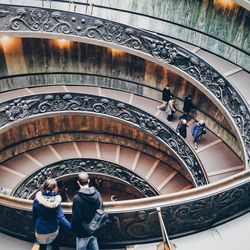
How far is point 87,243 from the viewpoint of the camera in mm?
5363

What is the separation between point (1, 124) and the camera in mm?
14734

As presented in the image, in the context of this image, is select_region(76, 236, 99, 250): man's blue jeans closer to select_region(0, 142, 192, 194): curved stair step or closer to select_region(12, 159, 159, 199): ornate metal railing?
select_region(0, 142, 192, 194): curved stair step

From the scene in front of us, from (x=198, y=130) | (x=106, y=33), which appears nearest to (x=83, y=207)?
(x=198, y=130)

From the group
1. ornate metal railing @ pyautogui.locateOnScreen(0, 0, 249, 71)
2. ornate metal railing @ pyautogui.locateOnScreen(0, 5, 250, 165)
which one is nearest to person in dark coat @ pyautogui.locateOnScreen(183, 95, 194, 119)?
ornate metal railing @ pyautogui.locateOnScreen(0, 5, 250, 165)

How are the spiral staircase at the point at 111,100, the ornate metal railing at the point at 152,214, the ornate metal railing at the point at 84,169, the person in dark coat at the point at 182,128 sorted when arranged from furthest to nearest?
1. the ornate metal railing at the point at 84,169
2. the person in dark coat at the point at 182,128
3. the spiral staircase at the point at 111,100
4. the ornate metal railing at the point at 152,214

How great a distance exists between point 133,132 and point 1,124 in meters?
5.73

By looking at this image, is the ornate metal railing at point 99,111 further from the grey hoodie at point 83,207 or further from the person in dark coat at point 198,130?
the grey hoodie at point 83,207

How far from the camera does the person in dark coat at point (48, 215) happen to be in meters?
5.23

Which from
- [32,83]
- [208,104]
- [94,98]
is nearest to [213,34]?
[208,104]

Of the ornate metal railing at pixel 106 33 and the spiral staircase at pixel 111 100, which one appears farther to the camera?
the spiral staircase at pixel 111 100

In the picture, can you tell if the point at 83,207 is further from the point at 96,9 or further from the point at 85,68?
the point at 96,9

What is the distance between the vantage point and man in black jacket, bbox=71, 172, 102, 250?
5.07m

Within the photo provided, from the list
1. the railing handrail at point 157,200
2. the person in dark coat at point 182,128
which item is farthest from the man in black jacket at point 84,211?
the person in dark coat at point 182,128

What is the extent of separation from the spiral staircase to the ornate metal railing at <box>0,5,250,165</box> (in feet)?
0.12
